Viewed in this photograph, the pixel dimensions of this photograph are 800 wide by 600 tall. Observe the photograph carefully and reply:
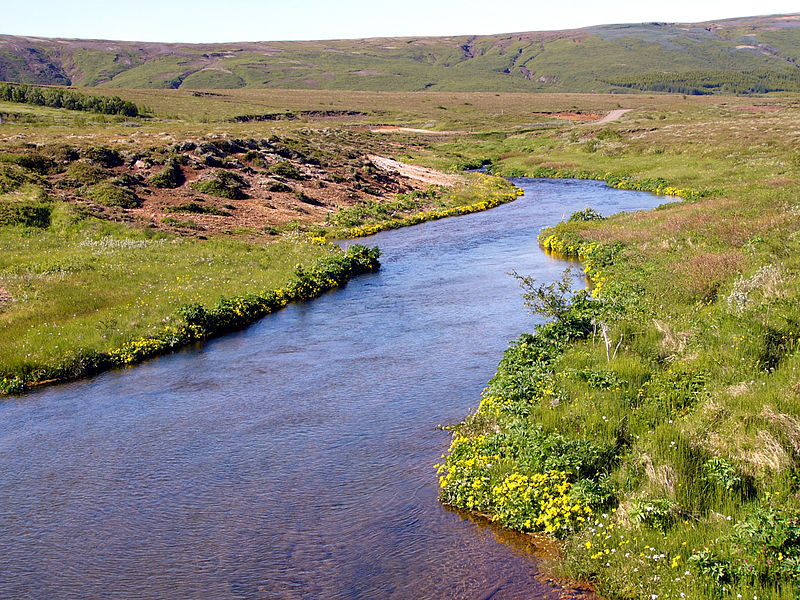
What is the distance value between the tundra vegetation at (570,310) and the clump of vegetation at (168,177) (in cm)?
15

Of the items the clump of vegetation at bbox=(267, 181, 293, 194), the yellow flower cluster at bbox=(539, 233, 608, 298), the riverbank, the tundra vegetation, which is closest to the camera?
the tundra vegetation

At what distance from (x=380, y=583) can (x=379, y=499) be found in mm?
2269

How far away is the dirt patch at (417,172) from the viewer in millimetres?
56344

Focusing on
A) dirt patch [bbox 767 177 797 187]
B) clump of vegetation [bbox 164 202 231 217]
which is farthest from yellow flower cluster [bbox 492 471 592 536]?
dirt patch [bbox 767 177 797 187]

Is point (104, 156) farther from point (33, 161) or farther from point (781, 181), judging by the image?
point (781, 181)

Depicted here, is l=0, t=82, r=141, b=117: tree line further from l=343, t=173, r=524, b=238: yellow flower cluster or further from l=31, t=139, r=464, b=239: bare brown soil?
l=343, t=173, r=524, b=238: yellow flower cluster

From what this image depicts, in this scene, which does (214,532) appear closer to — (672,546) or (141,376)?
(672,546)

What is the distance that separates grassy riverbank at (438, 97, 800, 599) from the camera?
29.0ft

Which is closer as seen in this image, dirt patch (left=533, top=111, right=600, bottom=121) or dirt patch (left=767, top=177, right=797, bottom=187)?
dirt patch (left=767, top=177, right=797, bottom=187)

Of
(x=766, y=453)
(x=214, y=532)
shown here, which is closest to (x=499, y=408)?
(x=766, y=453)

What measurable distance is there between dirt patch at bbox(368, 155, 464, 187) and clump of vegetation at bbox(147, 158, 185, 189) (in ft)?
62.4

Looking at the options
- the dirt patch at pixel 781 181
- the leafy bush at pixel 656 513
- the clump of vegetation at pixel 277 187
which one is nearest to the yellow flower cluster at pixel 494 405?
the leafy bush at pixel 656 513

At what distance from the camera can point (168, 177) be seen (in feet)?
131

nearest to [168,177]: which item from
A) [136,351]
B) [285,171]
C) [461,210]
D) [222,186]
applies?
[222,186]
